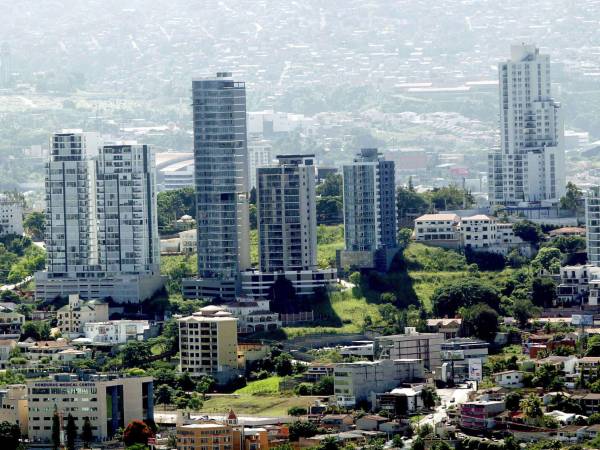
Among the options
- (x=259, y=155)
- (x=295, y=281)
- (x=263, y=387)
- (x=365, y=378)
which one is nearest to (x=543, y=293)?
(x=295, y=281)

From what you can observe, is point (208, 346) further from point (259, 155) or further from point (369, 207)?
point (259, 155)

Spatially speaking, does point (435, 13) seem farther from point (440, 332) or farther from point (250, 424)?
point (250, 424)

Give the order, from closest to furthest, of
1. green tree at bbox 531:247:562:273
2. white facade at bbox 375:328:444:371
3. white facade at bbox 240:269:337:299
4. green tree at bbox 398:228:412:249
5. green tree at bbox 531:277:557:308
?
white facade at bbox 375:328:444:371 < green tree at bbox 531:277:557:308 < white facade at bbox 240:269:337:299 < green tree at bbox 531:247:562:273 < green tree at bbox 398:228:412:249

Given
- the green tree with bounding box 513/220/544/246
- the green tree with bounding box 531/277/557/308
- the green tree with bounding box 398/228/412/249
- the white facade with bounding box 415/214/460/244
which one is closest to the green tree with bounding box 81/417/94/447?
the green tree with bounding box 531/277/557/308

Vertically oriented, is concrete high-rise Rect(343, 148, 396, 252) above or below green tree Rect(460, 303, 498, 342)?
above

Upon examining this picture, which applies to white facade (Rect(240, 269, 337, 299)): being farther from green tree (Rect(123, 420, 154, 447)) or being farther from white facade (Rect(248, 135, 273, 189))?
white facade (Rect(248, 135, 273, 189))

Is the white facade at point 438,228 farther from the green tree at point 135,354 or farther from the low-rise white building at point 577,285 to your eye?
the green tree at point 135,354

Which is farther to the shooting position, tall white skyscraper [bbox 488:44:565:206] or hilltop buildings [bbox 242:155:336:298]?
tall white skyscraper [bbox 488:44:565:206]
